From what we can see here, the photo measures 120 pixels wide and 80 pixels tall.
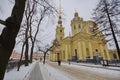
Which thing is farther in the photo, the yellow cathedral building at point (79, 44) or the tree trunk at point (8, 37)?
the yellow cathedral building at point (79, 44)

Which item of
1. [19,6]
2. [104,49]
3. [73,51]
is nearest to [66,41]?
[73,51]

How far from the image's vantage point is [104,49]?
2133 inches

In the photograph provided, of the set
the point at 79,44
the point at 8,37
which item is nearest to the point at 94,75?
the point at 8,37

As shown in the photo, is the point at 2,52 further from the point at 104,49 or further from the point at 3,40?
the point at 104,49

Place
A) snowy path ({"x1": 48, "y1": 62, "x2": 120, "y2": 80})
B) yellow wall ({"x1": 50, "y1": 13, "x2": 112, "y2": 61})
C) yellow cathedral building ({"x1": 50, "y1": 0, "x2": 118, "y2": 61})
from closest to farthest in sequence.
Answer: snowy path ({"x1": 48, "y1": 62, "x2": 120, "y2": 80})
yellow cathedral building ({"x1": 50, "y1": 0, "x2": 118, "y2": 61})
yellow wall ({"x1": 50, "y1": 13, "x2": 112, "y2": 61})

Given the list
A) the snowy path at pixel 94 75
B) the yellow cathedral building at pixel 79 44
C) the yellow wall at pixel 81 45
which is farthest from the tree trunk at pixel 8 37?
the yellow wall at pixel 81 45

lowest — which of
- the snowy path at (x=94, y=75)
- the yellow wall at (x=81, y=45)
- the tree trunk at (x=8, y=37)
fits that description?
the snowy path at (x=94, y=75)

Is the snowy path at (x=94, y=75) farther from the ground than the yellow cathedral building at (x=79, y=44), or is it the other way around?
the yellow cathedral building at (x=79, y=44)

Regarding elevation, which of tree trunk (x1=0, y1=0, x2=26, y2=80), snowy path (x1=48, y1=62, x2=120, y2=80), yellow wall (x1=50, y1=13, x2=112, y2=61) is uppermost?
yellow wall (x1=50, y1=13, x2=112, y2=61)

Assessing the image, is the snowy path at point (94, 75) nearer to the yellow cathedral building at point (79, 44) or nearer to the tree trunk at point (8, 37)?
the tree trunk at point (8, 37)

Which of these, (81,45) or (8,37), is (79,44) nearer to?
(81,45)

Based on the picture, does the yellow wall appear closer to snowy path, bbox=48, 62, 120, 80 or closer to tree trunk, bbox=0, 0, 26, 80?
snowy path, bbox=48, 62, 120, 80

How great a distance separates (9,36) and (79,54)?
4674 centimetres

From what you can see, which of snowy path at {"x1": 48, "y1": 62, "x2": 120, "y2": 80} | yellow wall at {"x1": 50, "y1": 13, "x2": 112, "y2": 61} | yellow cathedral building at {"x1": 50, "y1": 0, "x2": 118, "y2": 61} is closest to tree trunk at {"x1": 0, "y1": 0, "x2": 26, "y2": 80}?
snowy path at {"x1": 48, "y1": 62, "x2": 120, "y2": 80}
